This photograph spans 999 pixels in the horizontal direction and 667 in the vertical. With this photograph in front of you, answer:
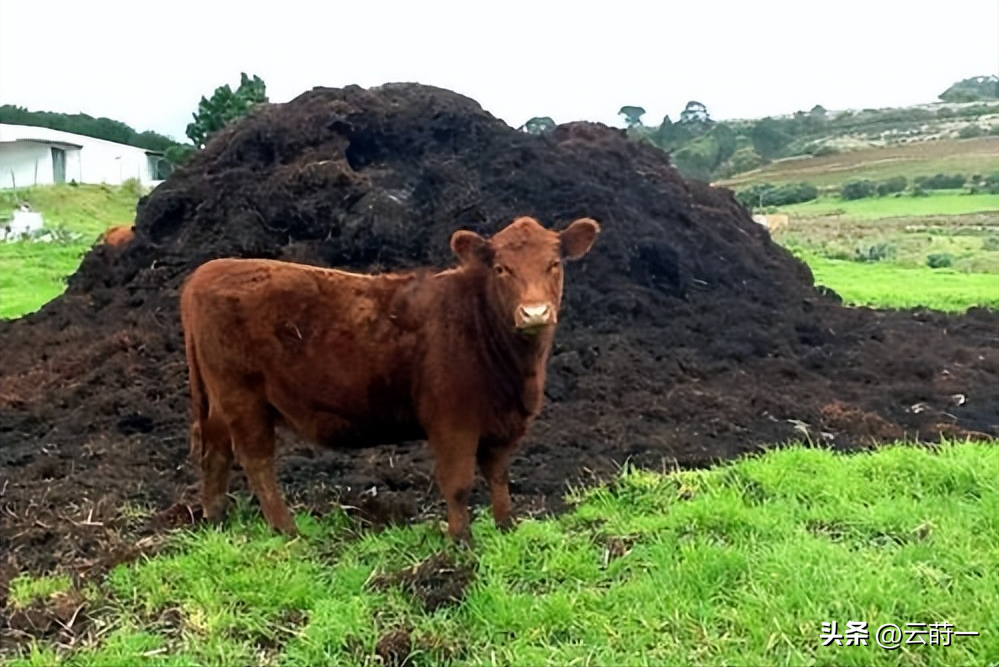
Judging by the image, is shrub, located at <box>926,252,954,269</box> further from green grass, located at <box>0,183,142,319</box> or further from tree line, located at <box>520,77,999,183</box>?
tree line, located at <box>520,77,999,183</box>

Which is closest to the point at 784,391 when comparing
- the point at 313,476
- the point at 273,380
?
the point at 313,476

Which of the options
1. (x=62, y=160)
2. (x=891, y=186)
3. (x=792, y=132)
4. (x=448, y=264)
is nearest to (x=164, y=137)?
(x=62, y=160)

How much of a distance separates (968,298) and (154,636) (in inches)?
575

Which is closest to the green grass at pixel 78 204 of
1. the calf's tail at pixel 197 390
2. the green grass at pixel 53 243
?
the green grass at pixel 53 243

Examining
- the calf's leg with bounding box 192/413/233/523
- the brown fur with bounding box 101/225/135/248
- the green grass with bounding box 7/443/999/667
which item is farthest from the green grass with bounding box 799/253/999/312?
the calf's leg with bounding box 192/413/233/523

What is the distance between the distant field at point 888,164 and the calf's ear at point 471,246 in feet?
160

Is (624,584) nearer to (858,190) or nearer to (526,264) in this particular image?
(526,264)

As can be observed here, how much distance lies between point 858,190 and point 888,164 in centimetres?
903

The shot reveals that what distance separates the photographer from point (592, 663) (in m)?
4.47

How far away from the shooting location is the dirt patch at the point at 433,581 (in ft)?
16.5

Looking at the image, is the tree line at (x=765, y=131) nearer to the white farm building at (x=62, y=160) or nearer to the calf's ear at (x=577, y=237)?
the white farm building at (x=62, y=160)

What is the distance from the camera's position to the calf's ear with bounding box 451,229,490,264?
5.85 metres

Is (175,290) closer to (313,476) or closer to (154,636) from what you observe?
(313,476)

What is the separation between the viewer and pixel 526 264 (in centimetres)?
555
